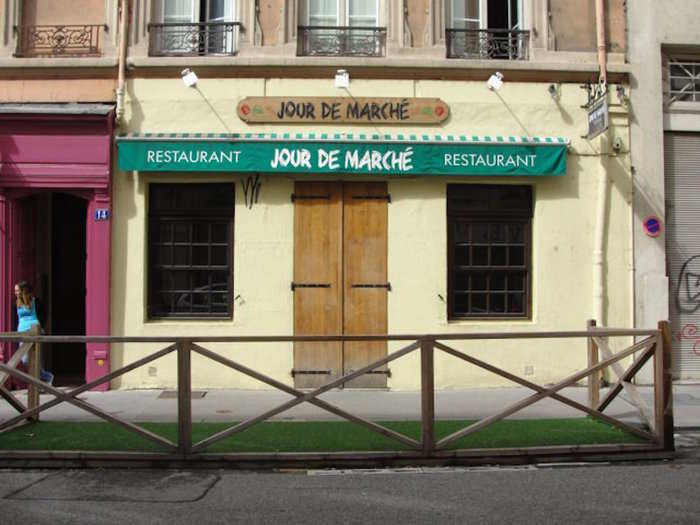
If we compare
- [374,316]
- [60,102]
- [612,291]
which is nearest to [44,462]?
[374,316]

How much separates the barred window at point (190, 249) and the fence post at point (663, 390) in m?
6.41

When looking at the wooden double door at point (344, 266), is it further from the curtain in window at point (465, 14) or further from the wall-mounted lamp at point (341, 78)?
the curtain in window at point (465, 14)

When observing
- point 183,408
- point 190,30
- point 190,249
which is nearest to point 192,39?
point 190,30

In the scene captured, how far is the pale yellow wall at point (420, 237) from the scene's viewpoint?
35.4 feet

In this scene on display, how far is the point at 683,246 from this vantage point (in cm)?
1133

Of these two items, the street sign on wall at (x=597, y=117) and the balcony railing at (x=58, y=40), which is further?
the balcony railing at (x=58, y=40)

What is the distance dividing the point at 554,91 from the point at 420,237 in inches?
124

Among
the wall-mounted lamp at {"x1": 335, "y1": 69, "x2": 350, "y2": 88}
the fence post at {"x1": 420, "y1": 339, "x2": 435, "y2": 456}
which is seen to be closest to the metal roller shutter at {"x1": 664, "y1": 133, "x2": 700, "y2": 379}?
the wall-mounted lamp at {"x1": 335, "y1": 69, "x2": 350, "y2": 88}

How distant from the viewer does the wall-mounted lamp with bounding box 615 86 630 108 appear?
11.2m

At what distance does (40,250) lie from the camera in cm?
1180

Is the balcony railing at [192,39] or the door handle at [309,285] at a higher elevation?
the balcony railing at [192,39]

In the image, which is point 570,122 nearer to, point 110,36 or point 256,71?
point 256,71

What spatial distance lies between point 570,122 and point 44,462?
8842 millimetres

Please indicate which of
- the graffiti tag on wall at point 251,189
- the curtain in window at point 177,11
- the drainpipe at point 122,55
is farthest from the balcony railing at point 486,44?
the drainpipe at point 122,55
